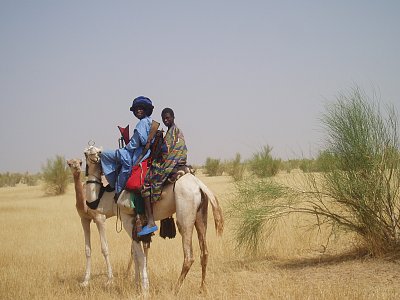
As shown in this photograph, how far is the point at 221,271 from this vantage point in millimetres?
7199

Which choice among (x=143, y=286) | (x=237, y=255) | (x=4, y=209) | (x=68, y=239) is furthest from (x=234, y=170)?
(x=143, y=286)

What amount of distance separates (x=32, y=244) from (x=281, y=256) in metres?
6.85

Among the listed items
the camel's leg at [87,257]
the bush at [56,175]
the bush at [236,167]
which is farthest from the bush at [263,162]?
the camel's leg at [87,257]

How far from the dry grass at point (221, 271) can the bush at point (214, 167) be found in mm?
32622

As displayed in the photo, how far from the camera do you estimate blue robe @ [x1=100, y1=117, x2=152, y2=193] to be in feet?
20.5

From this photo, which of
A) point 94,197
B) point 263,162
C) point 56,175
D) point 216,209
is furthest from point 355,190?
point 56,175

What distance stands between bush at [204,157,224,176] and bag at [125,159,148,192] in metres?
37.6

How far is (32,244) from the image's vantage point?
428 inches

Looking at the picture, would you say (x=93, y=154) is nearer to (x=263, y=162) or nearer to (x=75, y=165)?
(x=75, y=165)

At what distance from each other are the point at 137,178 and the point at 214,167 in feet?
125

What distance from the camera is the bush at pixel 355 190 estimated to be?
22.6 ft

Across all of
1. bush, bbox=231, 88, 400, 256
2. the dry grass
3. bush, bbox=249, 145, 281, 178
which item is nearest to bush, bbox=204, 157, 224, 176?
bush, bbox=249, 145, 281, 178

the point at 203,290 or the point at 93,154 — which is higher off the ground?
the point at 93,154

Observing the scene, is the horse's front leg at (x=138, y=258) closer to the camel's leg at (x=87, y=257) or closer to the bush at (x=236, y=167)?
the camel's leg at (x=87, y=257)
